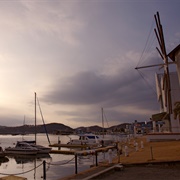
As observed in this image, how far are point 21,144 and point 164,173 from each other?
43964 millimetres

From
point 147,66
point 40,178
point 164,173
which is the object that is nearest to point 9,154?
point 40,178

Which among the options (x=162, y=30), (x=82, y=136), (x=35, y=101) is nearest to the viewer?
(x=162, y=30)

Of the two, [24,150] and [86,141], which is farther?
[86,141]

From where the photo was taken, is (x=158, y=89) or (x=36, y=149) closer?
(x=36, y=149)

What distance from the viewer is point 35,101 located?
6144 cm

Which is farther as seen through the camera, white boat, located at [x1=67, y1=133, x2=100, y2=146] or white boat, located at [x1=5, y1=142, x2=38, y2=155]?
white boat, located at [x1=67, y1=133, x2=100, y2=146]

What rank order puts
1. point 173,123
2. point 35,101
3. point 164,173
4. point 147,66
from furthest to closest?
point 35,101, point 173,123, point 147,66, point 164,173

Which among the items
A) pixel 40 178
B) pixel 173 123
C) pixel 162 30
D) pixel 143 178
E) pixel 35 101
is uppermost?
pixel 162 30

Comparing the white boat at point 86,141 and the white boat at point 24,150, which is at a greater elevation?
the white boat at point 86,141

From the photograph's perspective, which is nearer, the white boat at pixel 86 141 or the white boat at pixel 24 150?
the white boat at pixel 24 150

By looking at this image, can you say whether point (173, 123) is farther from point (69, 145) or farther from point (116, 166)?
point (116, 166)

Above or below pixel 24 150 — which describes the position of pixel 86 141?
above

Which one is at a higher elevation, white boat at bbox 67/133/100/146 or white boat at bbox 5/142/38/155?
white boat at bbox 67/133/100/146

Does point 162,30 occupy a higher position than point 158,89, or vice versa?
point 162,30
